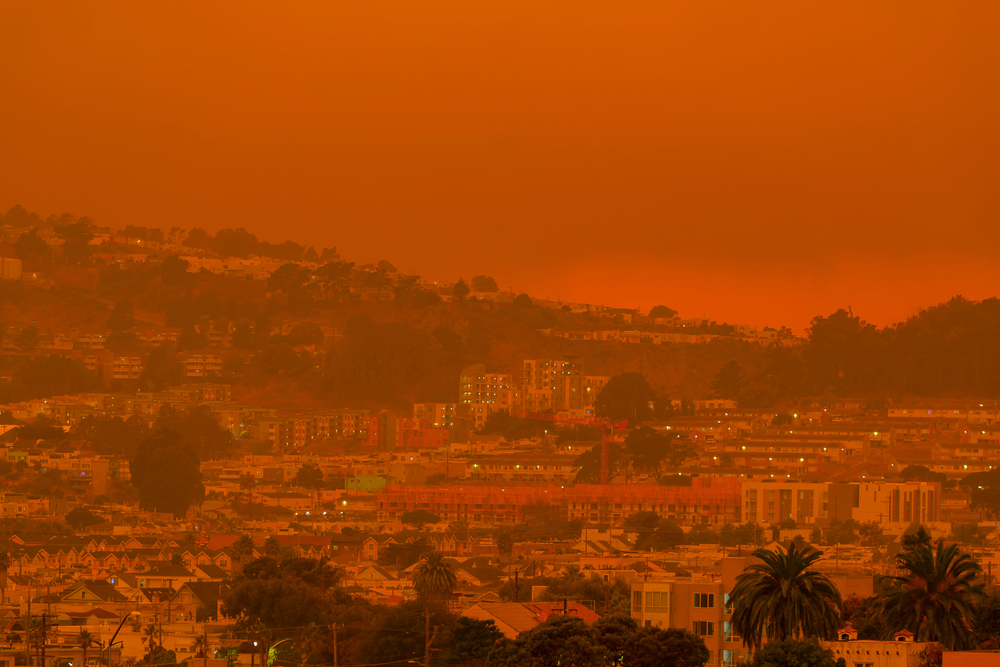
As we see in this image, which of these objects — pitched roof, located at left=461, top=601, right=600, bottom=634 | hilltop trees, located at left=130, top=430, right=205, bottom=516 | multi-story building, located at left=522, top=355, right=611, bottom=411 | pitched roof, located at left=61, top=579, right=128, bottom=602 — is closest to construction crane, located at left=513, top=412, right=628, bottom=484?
multi-story building, located at left=522, top=355, right=611, bottom=411

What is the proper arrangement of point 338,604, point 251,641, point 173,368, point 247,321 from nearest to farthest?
point 251,641
point 338,604
point 173,368
point 247,321

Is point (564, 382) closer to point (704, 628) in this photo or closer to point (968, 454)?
point (968, 454)

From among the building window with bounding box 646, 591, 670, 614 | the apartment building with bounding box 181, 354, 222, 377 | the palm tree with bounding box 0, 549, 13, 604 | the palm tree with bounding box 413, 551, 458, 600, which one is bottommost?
the palm tree with bounding box 0, 549, 13, 604

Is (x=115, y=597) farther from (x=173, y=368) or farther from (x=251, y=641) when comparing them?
(x=173, y=368)

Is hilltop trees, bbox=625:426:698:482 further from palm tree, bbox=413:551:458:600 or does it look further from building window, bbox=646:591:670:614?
building window, bbox=646:591:670:614

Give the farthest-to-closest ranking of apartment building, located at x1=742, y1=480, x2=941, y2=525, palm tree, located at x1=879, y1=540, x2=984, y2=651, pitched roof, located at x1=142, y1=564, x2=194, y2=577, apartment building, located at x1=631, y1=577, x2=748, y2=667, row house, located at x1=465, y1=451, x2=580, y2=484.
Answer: row house, located at x1=465, y1=451, x2=580, y2=484 < apartment building, located at x1=742, y1=480, x2=941, y2=525 < pitched roof, located at x1=142, y1=564, x2=194, y2=577 < apartment building, located at x1=631, y1=577, x2=748, y2=667 < palm tree, located at x1=879, y1=540, x2=984, y2=651

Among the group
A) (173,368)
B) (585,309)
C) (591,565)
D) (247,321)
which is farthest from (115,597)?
(585,309)
